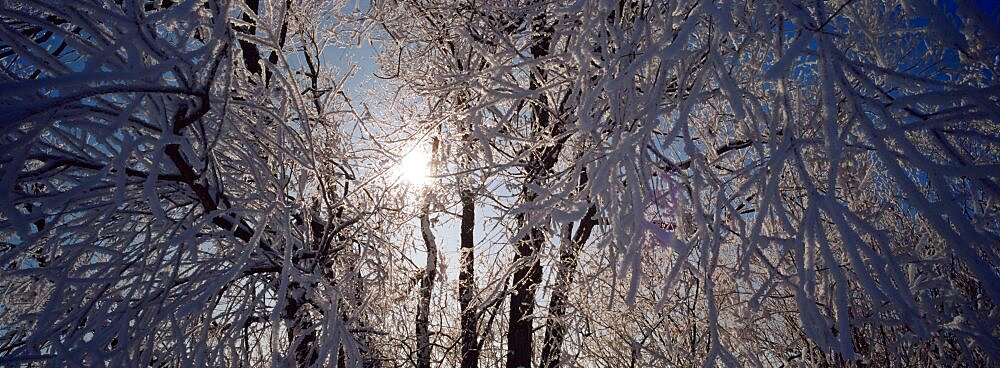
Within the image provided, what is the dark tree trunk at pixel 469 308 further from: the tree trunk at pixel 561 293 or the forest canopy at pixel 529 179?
the tree trunk at pixel 561 293

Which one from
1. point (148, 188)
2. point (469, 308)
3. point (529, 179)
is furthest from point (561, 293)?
point (148, 188)

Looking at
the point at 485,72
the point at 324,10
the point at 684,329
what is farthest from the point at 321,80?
the point at 684,329

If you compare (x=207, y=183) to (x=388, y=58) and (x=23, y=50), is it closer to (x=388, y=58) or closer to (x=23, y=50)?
(x=23, y=50)

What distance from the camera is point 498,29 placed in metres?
3.21

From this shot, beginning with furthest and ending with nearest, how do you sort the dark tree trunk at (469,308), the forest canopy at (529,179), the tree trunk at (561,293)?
1. the dark tree trunk at (469,308)
2. the tree trunk at (561,293)
3. the forest canopy at (529,179)

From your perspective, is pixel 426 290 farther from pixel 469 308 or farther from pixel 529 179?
pixel 529 179

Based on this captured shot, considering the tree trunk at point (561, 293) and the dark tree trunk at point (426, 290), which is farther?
the dark tree trunk at point (426, 290)

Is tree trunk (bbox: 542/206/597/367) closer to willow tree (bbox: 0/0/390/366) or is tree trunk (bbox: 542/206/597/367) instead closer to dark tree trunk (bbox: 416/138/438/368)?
dark tree trunk (bbox: 416/138/438/368)

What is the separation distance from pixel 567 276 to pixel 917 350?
2378 millimetres

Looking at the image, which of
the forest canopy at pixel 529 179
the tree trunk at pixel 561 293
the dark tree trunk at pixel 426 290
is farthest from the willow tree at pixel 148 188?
the tree trunk at pixel 561 293

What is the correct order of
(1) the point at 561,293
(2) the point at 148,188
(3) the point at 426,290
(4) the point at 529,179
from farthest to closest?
(3) the point at 426,290 → (1) the point at 561,293 → (4) the point at 529,179 → (2) the point at 148,188

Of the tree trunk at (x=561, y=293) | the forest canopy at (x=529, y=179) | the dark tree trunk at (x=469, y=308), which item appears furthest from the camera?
the dark tree trunk at (x=469, y=308)

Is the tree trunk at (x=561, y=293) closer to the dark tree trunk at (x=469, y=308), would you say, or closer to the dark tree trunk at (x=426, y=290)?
the dark tree trunk at (x=469, y=308)

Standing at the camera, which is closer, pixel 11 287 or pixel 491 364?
pixel 11 287
